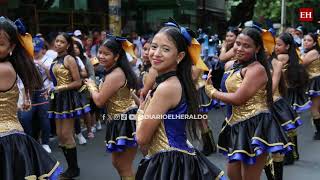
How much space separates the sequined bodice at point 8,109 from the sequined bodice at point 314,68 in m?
6.27

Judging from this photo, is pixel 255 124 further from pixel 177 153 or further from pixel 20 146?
pixel 20 146

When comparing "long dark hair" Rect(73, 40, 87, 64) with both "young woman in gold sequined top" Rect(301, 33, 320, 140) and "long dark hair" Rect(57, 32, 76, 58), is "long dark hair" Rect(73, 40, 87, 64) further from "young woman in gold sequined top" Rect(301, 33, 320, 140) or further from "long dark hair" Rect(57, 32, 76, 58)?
"young woman in gold sequined top" Rect(301, 33, 320, 140)

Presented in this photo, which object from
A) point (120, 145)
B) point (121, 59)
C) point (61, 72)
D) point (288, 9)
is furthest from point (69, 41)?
point (288, 9)

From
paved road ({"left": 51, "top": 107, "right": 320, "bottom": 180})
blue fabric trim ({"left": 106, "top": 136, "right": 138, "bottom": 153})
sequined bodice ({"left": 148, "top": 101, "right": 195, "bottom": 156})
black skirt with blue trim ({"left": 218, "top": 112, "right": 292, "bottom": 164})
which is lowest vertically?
paved road ({"left": 51, "top": 107, "right": 320, "bottom": 180})

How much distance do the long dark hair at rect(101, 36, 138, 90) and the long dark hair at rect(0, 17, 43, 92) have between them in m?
1.38

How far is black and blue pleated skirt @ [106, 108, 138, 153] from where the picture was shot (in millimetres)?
5281

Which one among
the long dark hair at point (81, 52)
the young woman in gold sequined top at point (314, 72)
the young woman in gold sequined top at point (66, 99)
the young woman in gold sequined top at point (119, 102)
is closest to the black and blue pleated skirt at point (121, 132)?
the young woman in gold sequined top at point (119, 102)

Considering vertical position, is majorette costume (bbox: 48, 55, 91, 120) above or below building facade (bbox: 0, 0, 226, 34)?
below

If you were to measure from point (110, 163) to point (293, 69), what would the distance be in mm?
2950

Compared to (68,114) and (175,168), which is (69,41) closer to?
(68,114)

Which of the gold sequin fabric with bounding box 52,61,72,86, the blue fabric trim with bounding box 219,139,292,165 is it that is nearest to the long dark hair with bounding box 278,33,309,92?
the blue fabric trim with bounding box 219,139,292,165

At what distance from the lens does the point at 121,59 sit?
17.4ft

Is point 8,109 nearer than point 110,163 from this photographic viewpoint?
Yes

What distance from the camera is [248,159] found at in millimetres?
4621
